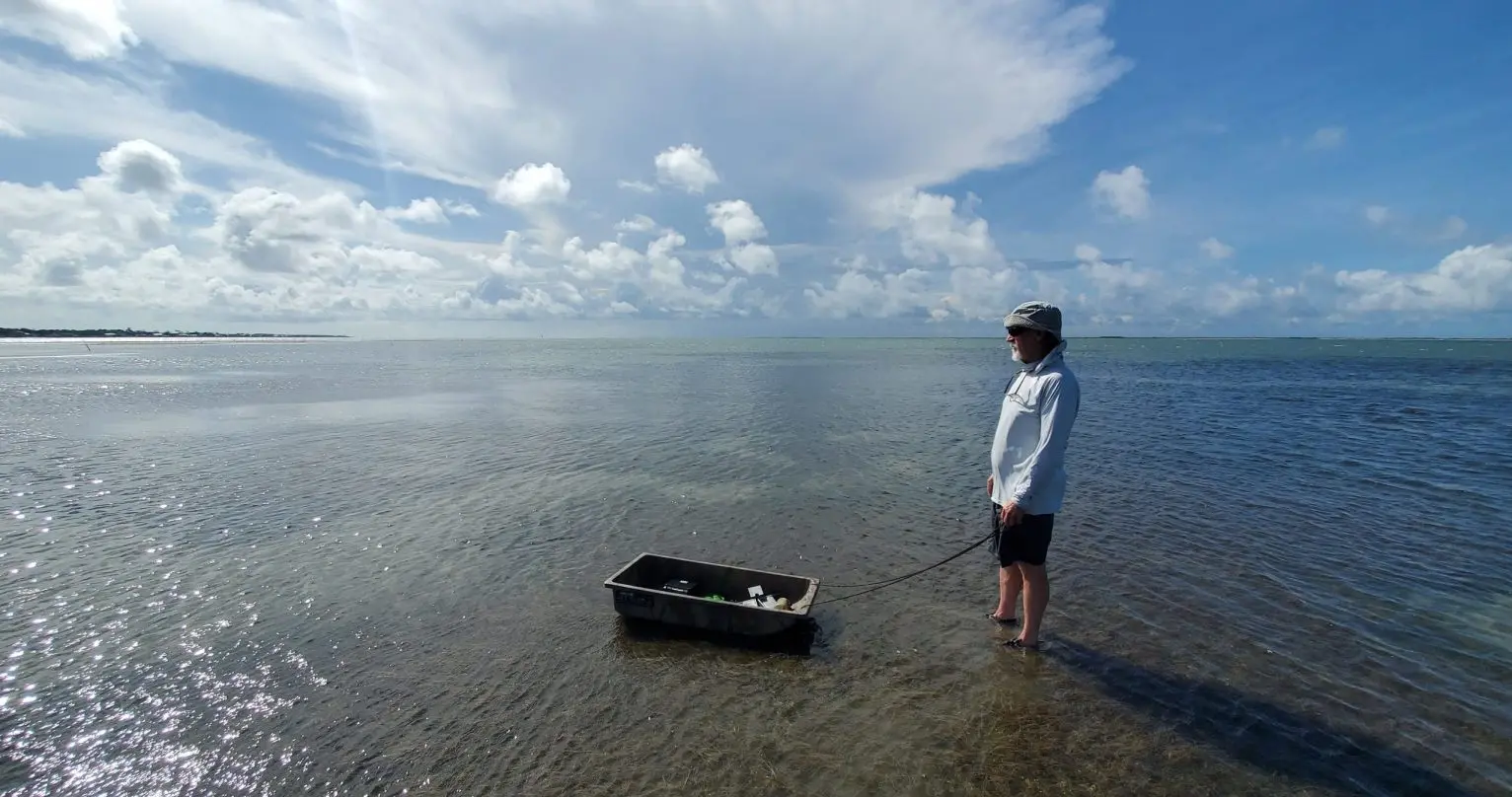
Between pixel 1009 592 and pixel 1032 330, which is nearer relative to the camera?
pixel 1032 330

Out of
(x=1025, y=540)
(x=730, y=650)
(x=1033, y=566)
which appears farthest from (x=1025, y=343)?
(x=730, y=650)

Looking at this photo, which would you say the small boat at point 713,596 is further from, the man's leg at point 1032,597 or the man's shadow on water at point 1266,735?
the man's shadow on water at point 1266,735

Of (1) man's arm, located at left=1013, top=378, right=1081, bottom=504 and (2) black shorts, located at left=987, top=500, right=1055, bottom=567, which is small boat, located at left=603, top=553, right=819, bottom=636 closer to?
(2) black shorts, located at left=987, top=500, right=1055, bottom=567

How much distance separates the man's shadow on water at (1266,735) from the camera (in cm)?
586

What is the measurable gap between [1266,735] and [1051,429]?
384 cm

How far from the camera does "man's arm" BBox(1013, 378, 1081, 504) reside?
639 cm

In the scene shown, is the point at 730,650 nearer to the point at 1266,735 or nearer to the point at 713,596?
the point at 713,596

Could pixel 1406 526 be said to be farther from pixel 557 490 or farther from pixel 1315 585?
pixel 557 490

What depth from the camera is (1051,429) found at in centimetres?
644

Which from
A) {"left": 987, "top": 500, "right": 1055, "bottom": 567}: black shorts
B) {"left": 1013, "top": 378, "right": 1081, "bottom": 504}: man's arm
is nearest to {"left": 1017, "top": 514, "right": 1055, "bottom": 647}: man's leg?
{"left": 987, "top": 500, "right": 1055, "bottom": 567}: black shorts

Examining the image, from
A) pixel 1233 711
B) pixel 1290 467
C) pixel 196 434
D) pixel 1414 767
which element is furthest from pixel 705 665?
pixel 196 434

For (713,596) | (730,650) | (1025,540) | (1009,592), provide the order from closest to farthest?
(1025,540) → (730,650) → (1009,592) → (713,596)

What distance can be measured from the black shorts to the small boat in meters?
2.45

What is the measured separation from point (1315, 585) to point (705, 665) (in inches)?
386
